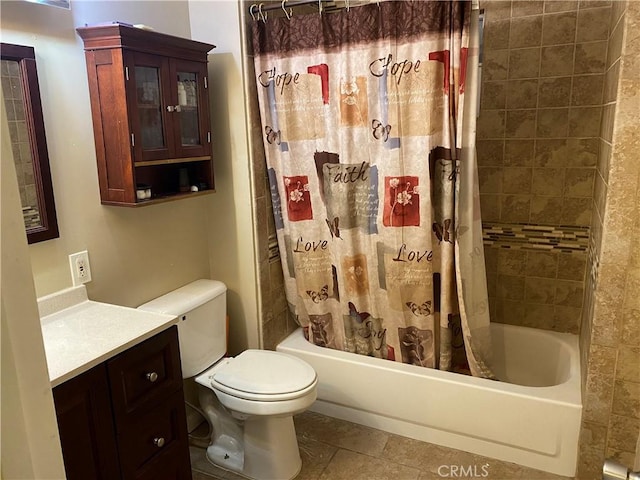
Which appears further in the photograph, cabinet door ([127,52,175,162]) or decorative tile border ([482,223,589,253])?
decorative tile border ([482,223,589,253])

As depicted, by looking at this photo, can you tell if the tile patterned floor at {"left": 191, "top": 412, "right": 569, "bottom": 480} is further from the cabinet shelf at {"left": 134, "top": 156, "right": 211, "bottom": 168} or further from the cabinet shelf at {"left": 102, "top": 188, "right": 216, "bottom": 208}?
the cabinet shelf at {"left": 134, "top": 156, "right": 211, "bottom": 168}

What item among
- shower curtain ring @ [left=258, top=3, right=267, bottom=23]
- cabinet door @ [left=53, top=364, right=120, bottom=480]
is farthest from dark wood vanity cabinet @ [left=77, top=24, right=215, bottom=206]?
cabinet door @ [left=53, top=364, right=120, bottom=480]

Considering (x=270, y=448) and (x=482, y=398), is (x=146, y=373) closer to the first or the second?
(x=270, y=448)

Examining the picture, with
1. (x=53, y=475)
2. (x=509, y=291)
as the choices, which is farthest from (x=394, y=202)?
(x=53, y=475)

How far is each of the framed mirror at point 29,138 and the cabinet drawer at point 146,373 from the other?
544 millimetres

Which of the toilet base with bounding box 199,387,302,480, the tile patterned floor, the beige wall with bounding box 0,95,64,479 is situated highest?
the beige wall with bounding box 0,95,64,479

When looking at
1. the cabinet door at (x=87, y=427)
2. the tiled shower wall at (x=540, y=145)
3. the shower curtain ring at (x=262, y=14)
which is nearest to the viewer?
the cabinet door at (x=87, y=427)

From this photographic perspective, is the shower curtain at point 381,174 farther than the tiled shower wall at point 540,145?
No

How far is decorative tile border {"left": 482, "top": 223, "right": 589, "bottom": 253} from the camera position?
102 inches

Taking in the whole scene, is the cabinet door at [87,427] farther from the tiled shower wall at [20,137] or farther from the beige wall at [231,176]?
the beige wall at [231,176]

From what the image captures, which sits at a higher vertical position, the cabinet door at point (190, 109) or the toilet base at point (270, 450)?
the cabinet door at point (190, 109)

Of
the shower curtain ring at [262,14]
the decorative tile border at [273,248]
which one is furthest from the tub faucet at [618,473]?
the shower curtain ring at [262,14]

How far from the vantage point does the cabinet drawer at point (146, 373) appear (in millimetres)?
1568

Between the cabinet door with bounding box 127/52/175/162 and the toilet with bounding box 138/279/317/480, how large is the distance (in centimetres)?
68
